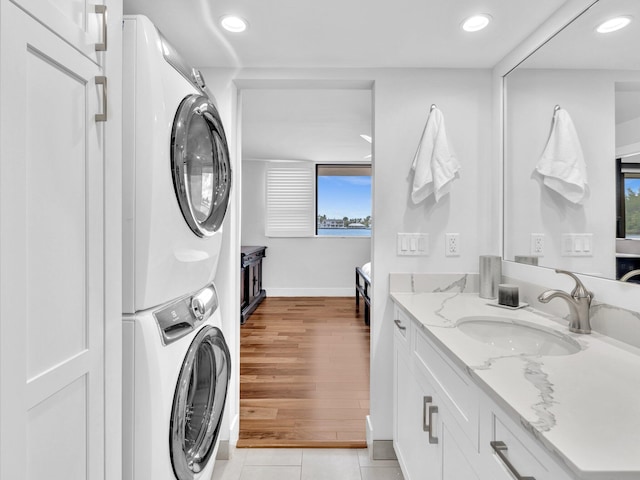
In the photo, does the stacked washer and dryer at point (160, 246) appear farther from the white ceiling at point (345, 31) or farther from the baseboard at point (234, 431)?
the baseboard at point (234, 431)

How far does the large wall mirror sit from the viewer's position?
1.20m

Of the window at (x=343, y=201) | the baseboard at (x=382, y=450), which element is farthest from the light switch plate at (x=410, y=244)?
the window at (x=343, y=201)

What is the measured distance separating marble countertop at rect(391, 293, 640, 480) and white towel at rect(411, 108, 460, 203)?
2.81 feet

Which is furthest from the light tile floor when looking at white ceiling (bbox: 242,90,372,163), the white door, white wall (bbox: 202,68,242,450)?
white ceiling (bbox: 242,90,372,163)

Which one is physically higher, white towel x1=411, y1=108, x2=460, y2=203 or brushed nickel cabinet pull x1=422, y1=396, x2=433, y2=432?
white towel x1=411, y1=108, x2=460, y2=203

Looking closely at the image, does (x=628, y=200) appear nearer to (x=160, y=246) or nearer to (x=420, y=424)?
(x=420, y=424)

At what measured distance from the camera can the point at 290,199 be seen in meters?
6.04

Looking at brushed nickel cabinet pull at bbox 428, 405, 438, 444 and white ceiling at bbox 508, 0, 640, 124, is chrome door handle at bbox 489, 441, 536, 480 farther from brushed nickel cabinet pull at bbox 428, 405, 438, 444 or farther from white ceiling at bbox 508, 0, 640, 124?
white ceiling at bbox 508, 0, 640, 124

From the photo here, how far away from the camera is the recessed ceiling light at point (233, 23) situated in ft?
5.08

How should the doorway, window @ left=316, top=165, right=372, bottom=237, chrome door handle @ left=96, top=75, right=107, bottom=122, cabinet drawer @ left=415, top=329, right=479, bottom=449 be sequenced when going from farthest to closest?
window @ left=316, top=165, right=372, bottom=237 → the doorway → cabinet drawer @ left=415, top=329, right=479, bottom=449 → chrome door handle @ left=96, top=75, right=107, bottom=122

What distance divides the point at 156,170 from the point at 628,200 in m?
1.55

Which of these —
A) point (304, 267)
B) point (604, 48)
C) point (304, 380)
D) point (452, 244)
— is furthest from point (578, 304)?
point (304, 267)

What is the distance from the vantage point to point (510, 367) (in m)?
0.96

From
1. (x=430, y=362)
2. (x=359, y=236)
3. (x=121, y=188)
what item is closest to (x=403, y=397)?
(x=430, y=362)
